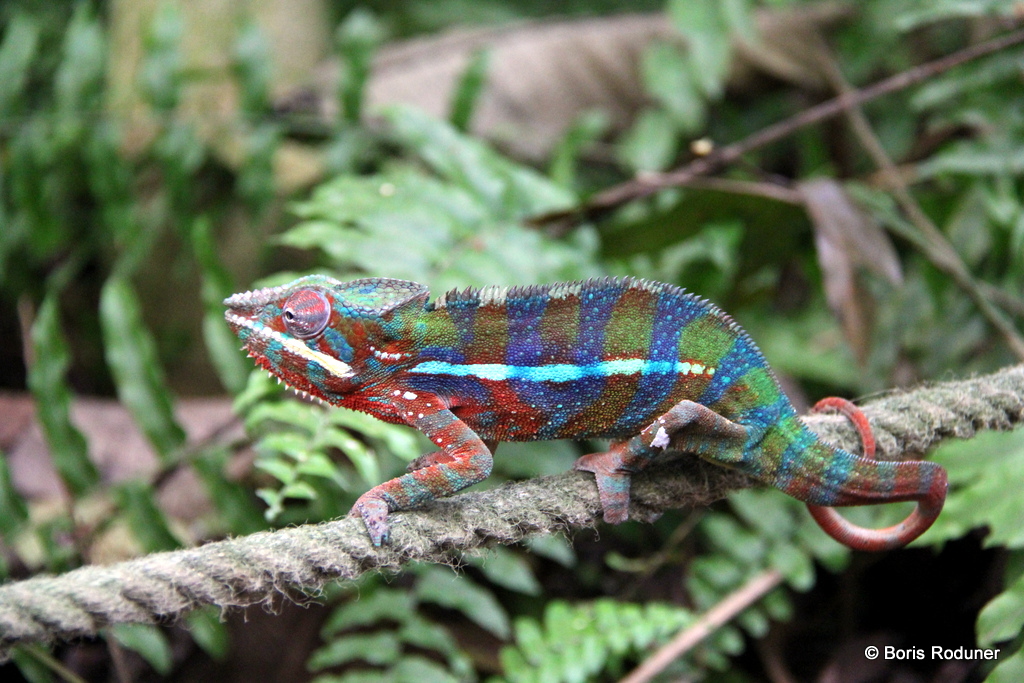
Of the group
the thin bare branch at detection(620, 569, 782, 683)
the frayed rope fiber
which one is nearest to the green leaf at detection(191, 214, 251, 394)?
the frayed rope fiber

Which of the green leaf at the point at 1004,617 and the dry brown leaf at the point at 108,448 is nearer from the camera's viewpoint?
the green leaf at the point at 1004,617

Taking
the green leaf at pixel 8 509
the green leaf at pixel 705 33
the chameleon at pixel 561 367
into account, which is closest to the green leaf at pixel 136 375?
the green leaf at pixel 8 509

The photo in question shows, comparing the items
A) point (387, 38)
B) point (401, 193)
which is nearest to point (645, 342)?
point (401, 193)

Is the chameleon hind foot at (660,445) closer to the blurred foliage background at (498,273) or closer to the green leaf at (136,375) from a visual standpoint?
the blurred foliage background at (498,273)

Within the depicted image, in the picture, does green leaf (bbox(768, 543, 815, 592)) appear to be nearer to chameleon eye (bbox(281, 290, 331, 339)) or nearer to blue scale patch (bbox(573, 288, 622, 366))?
blue scale patch (bbox(573, 288, 622, 366))

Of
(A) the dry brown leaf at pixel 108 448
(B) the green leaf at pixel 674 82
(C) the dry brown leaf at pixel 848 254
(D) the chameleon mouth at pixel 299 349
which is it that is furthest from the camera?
(B) the green leaf at pixel 674 82

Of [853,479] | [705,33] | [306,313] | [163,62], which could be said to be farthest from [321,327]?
[705,33]
